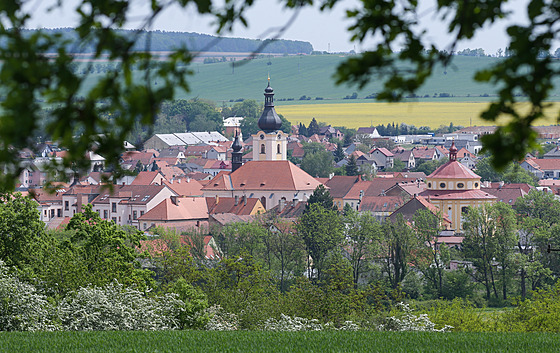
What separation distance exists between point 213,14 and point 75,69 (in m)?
0.93

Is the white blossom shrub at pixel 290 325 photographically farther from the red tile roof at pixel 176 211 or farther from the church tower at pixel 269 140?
the church tower at pixel 269 140

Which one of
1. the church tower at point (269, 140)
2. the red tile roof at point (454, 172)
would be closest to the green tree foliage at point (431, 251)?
the red tile roof at point (454, 172)

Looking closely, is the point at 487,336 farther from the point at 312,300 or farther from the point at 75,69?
the point at 75,69

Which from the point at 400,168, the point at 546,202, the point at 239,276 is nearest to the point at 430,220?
the point at 546,202

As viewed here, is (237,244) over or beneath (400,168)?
beneath

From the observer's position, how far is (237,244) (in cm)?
7669

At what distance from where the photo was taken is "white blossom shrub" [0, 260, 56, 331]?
83.3 feet

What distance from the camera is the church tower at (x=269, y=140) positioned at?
11994 cm

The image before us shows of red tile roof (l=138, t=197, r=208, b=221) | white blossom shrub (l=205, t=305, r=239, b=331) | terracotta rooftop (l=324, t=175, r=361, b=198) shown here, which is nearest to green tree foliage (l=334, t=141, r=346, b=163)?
terracotta rooftop (l=324, t=175, r=361, b=198)

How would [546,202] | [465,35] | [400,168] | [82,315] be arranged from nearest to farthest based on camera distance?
[465,35] → [82,315] → [546,202] → [400,168]

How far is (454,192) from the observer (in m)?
94.4

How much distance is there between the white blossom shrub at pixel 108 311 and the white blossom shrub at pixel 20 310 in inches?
24.5

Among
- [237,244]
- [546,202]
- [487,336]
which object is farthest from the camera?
[546,202]

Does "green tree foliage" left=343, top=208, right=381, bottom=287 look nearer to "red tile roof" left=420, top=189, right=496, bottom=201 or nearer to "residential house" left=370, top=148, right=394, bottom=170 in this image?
"red tile roof" left=420, top=189, right=496, bottom=201
